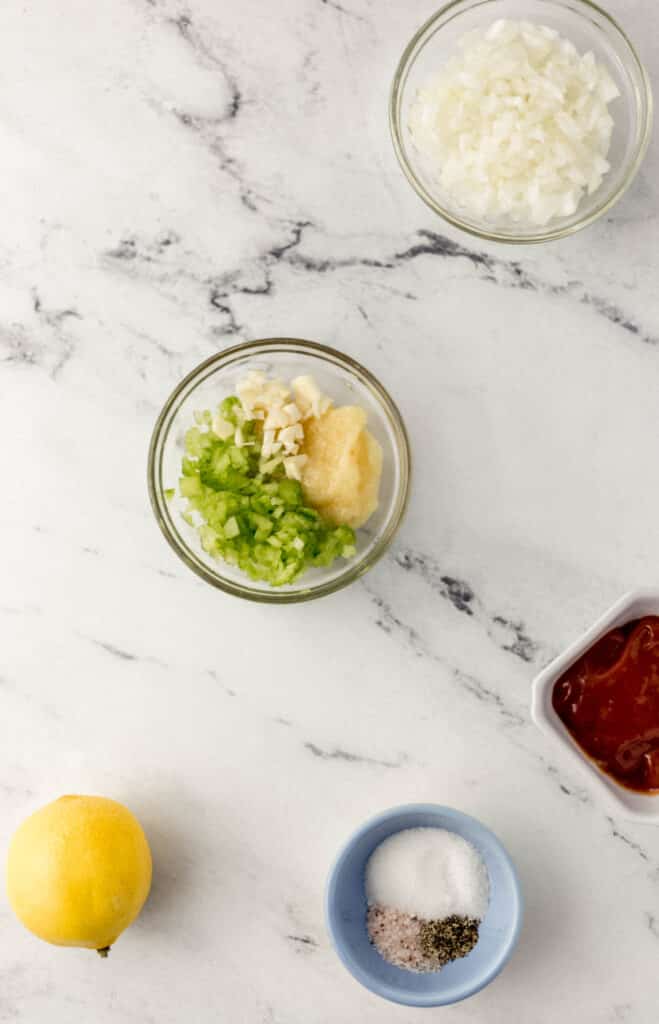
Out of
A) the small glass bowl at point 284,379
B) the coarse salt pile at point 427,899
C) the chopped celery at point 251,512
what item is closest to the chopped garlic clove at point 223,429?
the chopped celery at point 251,512

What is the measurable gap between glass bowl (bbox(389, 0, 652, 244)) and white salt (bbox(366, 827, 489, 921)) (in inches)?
36.4

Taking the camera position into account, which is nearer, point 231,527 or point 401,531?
point 231,527

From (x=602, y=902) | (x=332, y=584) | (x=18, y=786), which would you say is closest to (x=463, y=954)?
(x=602, y=902)

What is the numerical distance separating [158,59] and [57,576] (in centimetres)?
84

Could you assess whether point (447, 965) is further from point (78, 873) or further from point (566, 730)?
point (78, 873)

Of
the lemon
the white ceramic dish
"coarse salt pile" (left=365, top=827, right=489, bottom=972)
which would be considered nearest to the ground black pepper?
"coarse salt pile" (left=365, top=827, right=489, bottom=972)

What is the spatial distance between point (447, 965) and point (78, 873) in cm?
58

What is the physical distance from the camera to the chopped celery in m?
1.51

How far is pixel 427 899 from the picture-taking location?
1.60 metres

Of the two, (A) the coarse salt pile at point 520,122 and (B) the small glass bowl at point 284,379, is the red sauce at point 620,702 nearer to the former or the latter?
(B) the small glass bowl at point 284,379

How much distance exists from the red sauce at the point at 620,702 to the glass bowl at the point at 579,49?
62 cm

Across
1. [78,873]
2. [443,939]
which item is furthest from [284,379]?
[443,939]

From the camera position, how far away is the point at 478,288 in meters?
1.67

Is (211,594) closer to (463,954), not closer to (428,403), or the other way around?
(428,403)
